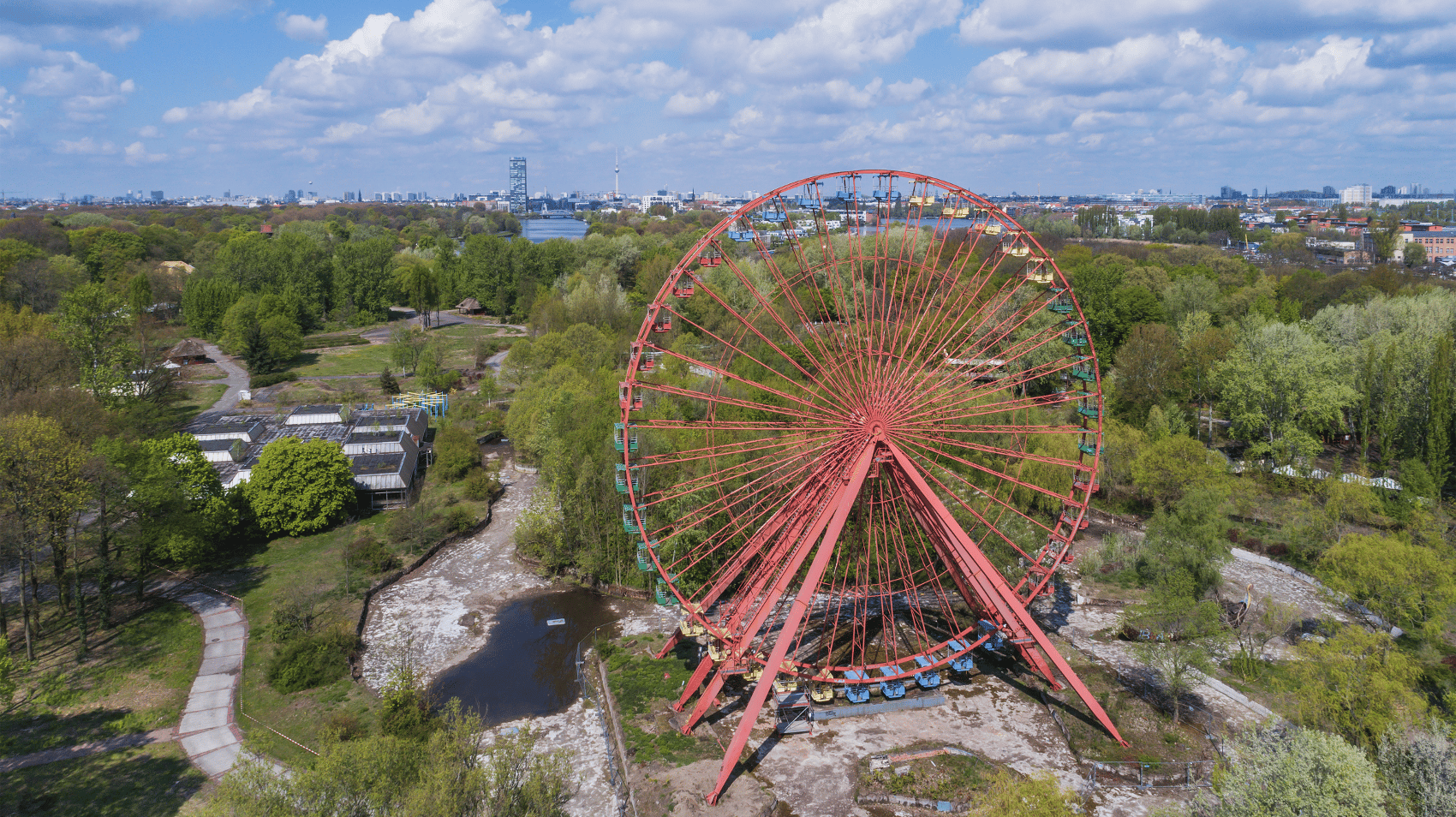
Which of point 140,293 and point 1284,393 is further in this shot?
point 140,293

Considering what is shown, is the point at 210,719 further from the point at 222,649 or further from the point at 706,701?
the point at 706,701

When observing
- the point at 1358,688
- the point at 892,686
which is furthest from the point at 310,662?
the point at 1358,688

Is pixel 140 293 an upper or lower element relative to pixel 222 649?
upper

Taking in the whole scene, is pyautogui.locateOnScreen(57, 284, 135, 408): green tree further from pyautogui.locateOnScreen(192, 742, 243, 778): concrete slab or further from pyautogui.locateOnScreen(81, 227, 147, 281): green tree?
pyautogui.locateOnScreen(81, 227, 147, 281): green tree

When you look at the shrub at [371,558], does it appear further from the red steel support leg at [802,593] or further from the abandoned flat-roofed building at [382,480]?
the red steel support leg at [802,593]

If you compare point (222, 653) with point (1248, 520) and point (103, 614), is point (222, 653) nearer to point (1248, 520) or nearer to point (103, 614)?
point (103, 614)

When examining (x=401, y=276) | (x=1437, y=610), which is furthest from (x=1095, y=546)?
(x=401, y=276)
